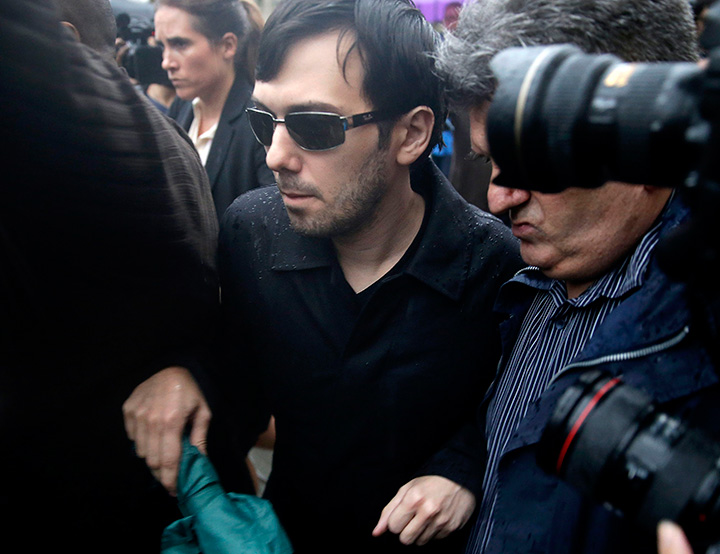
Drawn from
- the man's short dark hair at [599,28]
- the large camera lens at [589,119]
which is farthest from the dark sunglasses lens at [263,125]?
the large camera lens at [589,119]

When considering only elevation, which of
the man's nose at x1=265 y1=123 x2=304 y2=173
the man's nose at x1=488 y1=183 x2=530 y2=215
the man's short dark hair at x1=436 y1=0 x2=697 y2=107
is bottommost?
the man's nose at x1=265 y1=123 x2=304 y2=173

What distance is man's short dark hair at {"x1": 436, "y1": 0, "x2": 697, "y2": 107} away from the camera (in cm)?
130

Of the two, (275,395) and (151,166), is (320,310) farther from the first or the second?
(151,166)

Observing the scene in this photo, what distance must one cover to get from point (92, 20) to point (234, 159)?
1535 mm

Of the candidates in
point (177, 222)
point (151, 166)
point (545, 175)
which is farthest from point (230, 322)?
point (545, 175)

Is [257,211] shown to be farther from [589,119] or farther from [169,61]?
[169,61]

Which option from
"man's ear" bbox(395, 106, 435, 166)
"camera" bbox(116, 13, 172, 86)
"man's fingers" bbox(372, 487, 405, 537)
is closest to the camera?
"man's fingers" bbox(372, 487, 405, 537)

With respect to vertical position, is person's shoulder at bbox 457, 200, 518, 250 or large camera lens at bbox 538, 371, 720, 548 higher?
large camera lens at bbox 538, 371, 720, 548

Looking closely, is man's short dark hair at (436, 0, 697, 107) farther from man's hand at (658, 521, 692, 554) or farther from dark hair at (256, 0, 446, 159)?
man's hand at (658, 521, 692, 554)

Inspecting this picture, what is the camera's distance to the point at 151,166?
46.7 inches

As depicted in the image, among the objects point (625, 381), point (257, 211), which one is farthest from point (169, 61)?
point (625, 381)

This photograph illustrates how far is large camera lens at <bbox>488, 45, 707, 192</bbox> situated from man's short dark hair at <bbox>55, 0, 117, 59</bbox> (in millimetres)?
1463

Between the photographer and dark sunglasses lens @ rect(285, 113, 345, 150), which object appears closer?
the photographer

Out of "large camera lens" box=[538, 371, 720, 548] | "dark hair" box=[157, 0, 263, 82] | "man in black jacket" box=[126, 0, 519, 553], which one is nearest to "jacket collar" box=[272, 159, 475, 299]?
"man in black jacket" box=[126, 0, 519, 553]
